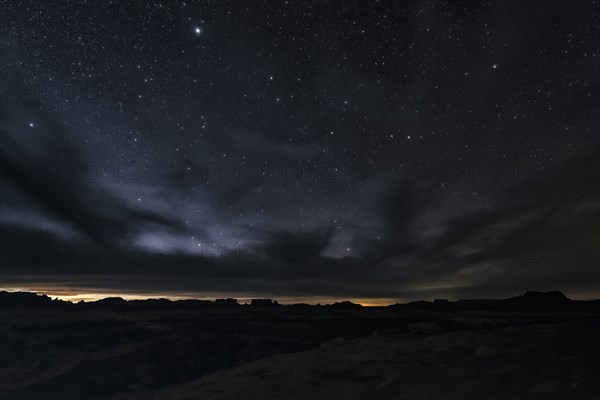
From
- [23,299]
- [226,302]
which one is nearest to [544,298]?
[226,302]

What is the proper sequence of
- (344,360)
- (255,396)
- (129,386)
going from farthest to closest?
(129,386) → (344,360) → (255,396)

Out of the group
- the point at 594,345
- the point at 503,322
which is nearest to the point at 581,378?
the point at 594,345

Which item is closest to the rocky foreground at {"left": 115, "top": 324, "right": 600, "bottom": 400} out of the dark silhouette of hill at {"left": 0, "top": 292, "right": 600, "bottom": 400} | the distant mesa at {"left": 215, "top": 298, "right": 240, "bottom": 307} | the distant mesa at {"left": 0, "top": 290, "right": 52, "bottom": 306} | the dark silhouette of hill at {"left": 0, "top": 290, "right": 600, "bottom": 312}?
the dark silhouette of hill at {"left": 0, "top": 292, "right": 600, "bottom": 400}

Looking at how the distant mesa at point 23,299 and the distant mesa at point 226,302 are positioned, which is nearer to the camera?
the distant mesa at point 23,299

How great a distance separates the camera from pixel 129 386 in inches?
1313

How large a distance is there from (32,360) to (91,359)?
27.9ft

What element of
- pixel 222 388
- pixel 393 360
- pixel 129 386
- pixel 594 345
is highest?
pixel 594 345

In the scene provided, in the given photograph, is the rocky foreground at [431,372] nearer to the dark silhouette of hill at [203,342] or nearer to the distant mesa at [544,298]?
the dark silhouette of hill at [203,342]

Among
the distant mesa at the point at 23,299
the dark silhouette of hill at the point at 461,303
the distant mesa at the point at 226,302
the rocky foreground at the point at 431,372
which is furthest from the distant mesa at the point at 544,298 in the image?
the distant mesa at the point at 23,299

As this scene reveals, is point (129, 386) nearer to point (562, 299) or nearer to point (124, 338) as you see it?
point (124, 338)

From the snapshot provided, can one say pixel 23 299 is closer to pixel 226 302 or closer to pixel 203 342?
pixel 226 302

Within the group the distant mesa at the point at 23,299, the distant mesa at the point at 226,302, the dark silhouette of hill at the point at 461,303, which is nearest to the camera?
the dark silhouette of hill at the point at 461,303

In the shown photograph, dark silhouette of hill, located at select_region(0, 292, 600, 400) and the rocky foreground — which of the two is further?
dark silhouette of hill, located at select_region(0, 292, 600, 400)

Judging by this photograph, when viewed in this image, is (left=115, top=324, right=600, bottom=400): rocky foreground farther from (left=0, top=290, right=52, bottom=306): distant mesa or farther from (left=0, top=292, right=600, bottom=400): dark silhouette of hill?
(left=0, top=290, right=52, bottom=306): distant mesa
